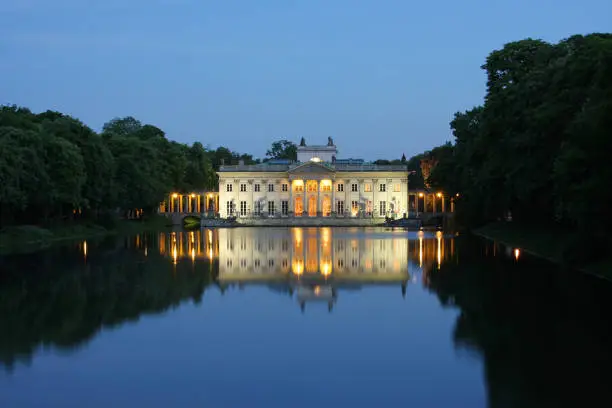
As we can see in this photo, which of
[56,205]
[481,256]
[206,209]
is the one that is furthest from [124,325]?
[206,209]

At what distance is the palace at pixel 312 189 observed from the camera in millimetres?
111062

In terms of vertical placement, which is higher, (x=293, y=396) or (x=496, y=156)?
(x=496, y=156)

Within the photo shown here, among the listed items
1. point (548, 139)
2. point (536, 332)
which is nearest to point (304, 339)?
point (536, 332)

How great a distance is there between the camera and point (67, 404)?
30.2 feet

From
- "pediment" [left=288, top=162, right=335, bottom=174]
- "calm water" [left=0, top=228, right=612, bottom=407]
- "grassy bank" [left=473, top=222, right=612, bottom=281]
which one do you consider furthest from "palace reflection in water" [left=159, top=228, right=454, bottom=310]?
"pediment" [left=288, top=162, right=335, bottom=174]

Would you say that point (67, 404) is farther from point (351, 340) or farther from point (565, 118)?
point (565, 118)

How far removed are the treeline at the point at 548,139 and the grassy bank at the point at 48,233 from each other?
23578mm

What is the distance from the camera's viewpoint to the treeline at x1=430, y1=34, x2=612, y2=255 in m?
23.0

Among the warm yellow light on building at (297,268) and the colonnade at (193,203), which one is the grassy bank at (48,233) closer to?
the warm yellow light on building at (297,268)

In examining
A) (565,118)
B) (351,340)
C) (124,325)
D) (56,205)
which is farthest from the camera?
(56,205)

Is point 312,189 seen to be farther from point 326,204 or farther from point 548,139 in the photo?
point 548,139

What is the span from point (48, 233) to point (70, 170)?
16.6ft

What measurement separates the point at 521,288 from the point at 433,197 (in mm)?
97383

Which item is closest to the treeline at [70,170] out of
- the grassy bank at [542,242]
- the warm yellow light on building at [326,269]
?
the warm yellow light on building at [326,269]
